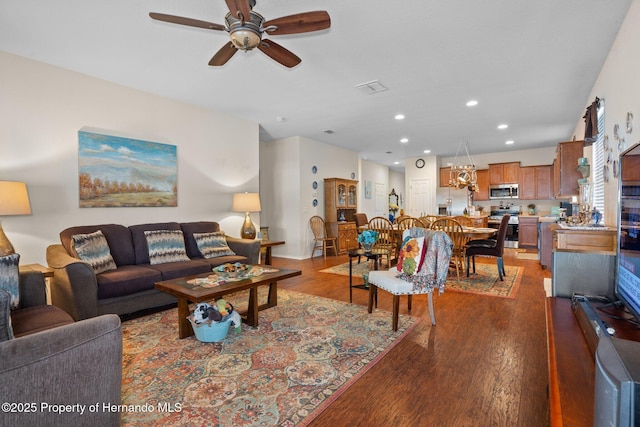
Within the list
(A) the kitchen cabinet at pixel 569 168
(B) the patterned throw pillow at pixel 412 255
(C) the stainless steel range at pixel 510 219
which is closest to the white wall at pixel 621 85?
(A) the kitchen cabinet at pixel 569 168

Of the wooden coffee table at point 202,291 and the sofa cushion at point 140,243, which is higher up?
the sofa cushion at point 140,243

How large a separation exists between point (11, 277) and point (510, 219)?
9360mm

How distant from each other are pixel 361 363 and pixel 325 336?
51 cm

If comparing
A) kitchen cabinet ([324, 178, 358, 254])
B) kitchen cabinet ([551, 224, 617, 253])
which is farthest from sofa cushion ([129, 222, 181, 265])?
kitchen cabinet ([551, 224, 617, 253])

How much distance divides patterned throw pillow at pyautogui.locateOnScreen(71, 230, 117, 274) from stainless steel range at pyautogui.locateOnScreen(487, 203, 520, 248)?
829cm

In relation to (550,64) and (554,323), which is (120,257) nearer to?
(554,323)

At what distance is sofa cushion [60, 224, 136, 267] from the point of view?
3.44 meters

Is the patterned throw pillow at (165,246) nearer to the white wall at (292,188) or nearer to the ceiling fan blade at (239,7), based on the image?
the ceiling fan blade at (239,7)

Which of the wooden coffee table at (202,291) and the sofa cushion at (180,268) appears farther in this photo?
the sofa cushion at (180,268)

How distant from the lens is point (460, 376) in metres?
2.05

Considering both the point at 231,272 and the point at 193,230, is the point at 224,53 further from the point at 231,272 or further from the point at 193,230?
the point at 193,230

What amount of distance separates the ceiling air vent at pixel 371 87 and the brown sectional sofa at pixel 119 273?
2734 mm

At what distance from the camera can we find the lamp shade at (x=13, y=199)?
8.90 ft

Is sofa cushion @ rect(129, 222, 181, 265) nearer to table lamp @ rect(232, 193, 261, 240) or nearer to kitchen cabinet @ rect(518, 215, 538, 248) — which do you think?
table lamp @ rect(232, 193, 261, 240)
